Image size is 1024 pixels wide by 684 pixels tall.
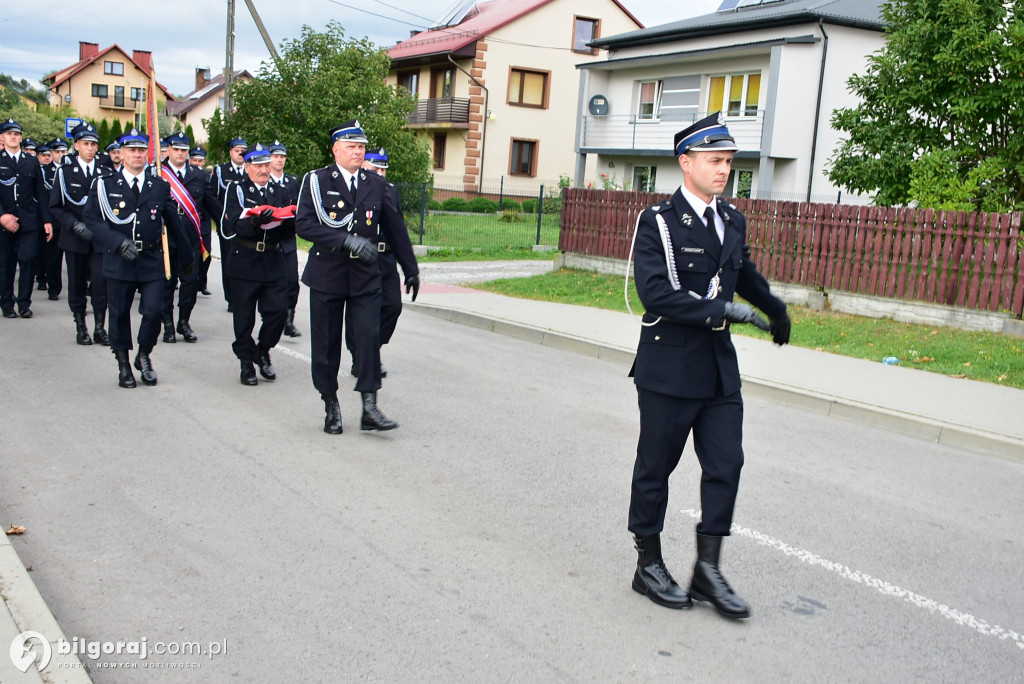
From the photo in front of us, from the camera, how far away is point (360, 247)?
6758 mm

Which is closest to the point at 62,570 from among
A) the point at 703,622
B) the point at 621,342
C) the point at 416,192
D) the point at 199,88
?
Result: the point at 703,622

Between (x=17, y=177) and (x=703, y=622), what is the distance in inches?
425

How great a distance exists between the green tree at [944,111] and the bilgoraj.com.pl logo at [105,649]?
12656mm

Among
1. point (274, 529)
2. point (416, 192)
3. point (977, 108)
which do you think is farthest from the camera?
point (416, 192)

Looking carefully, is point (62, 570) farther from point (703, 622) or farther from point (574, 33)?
point (574, 33)

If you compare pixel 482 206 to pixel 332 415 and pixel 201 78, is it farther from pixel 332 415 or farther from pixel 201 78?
pixel 201 78

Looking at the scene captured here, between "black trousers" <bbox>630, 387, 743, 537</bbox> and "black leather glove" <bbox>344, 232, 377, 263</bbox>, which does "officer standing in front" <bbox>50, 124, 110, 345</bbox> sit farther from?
"black trousers" <bbox>630, 387, 743, 537</bbox>

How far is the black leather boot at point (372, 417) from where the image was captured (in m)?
7.27

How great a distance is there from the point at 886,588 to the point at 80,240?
30.5ft

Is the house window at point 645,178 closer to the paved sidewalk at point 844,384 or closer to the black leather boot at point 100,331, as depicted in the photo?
the paved sidewalk at point 844,384

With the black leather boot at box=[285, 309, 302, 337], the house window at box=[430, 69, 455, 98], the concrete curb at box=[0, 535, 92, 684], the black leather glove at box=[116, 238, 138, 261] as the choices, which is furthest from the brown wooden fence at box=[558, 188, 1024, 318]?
the house window at box=[430, 69, 455, 98]

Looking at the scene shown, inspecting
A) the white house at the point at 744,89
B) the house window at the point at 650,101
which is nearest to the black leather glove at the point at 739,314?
the white house at the point at 744,89

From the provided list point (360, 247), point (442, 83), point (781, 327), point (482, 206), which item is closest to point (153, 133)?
point (360, 247)

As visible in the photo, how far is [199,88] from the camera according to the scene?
10175 cm
